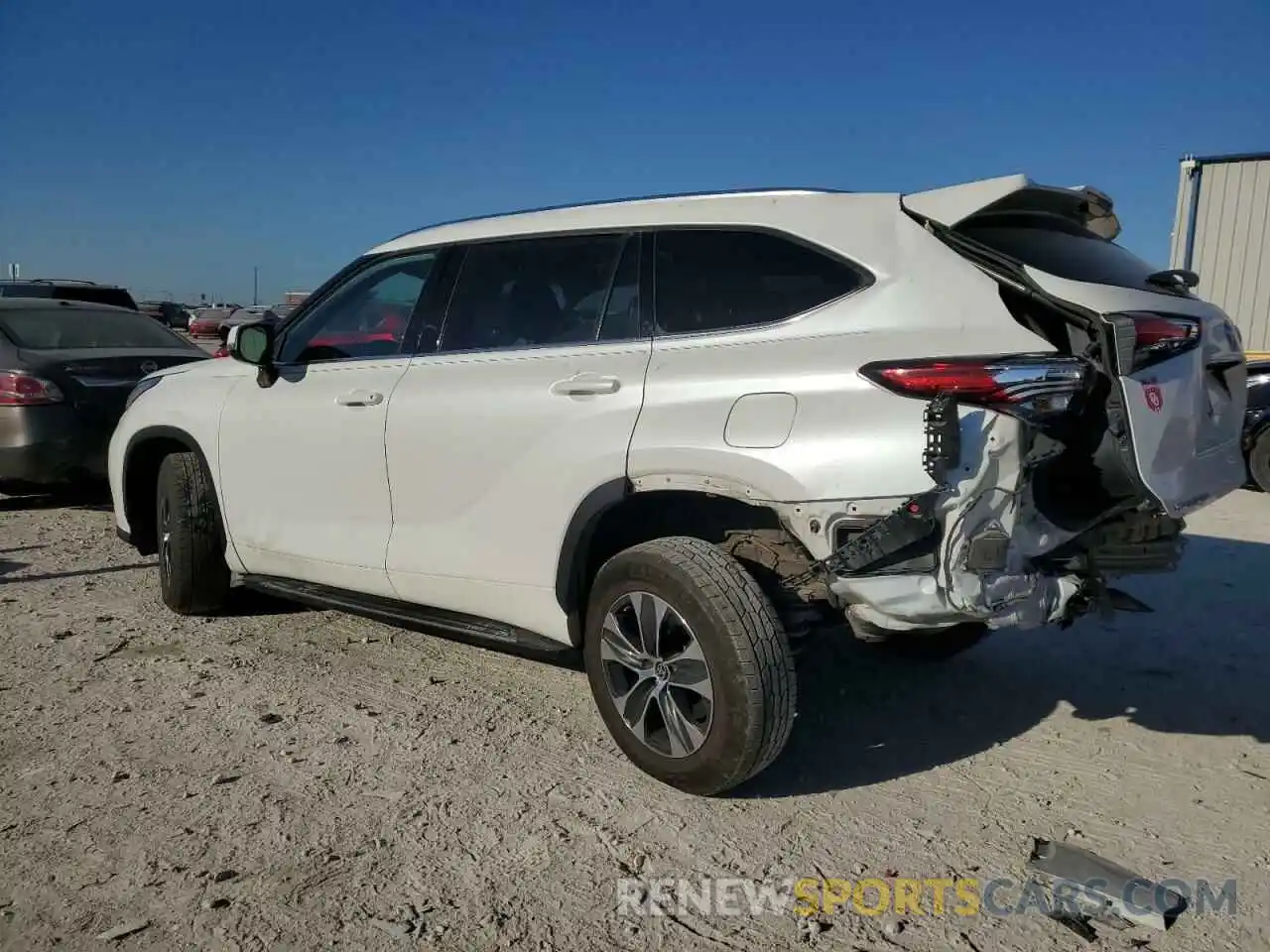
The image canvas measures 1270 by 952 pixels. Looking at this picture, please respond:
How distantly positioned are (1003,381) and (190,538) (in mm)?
3789

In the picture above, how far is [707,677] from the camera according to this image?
3055 mm

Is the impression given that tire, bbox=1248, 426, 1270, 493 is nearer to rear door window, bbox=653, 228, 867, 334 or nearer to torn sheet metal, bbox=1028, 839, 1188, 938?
torn sheet metal, bbox=1028, 839, 1188, 938

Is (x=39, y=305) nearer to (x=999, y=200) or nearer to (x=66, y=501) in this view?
(x=66, y=501)

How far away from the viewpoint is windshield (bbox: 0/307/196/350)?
7500 mm

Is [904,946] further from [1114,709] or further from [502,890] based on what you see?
[1114,709]

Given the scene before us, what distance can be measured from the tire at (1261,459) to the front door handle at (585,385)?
766 cm

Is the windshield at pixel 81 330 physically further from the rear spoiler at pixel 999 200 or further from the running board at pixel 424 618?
the rear spoiler at pixel 999 200

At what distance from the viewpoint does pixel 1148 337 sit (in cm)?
291

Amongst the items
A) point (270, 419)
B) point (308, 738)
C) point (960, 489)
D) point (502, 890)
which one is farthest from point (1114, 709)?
point (270, 419)

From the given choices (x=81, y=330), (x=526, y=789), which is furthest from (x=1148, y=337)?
(x=81, y=330)

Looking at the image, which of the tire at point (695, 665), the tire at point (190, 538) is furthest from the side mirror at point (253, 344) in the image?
the tire at point (695, 665)

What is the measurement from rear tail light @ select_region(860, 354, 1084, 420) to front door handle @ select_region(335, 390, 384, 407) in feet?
6.93

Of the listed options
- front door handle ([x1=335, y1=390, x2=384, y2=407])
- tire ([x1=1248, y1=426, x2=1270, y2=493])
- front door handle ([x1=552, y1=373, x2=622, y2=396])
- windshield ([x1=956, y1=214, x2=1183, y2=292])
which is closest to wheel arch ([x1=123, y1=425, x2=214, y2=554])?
front door handle ([x1=335, y1=390, x2=384, y2=407])

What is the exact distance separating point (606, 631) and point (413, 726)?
93cm
